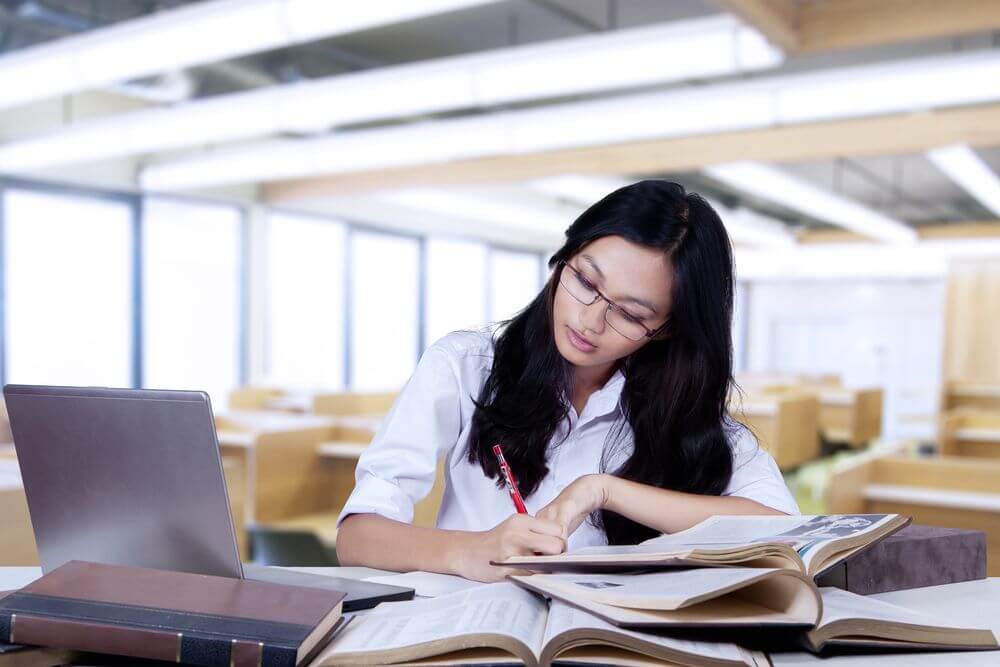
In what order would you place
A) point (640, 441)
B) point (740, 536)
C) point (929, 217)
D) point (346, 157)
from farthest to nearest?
point (929, 217), point (346, 157), point (640, 441), point (740, 536)

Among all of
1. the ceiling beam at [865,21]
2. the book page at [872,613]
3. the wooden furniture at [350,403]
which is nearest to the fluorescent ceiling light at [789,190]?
the ceiling beam at [865,21]

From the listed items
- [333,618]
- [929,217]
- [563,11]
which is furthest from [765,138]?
[929,217]

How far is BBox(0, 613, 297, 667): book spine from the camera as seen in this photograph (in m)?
0.80

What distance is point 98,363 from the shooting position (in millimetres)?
6957

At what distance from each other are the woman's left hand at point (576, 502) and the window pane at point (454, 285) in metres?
8.79

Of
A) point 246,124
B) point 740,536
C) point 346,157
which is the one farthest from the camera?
point 346,157

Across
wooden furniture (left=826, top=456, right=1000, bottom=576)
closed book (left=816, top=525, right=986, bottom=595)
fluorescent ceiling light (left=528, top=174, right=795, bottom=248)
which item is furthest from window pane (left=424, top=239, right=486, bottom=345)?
closed book (left=816, top=525, right=986, bottom=595)

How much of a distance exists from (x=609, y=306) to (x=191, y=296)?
22.1 feet

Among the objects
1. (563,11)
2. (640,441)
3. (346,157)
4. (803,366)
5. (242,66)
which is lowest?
(803,366)

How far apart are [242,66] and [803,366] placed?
38.7 ft

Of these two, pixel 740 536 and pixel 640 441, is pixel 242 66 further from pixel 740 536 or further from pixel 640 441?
pixel 740 536

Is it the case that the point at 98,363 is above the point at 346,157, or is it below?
below

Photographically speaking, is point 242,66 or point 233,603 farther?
point 242,66

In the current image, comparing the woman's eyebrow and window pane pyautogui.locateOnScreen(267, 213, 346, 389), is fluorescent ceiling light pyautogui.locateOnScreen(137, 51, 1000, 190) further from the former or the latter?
window pane pyautogui.locateOnScreen(267, 213, 346, 389)
